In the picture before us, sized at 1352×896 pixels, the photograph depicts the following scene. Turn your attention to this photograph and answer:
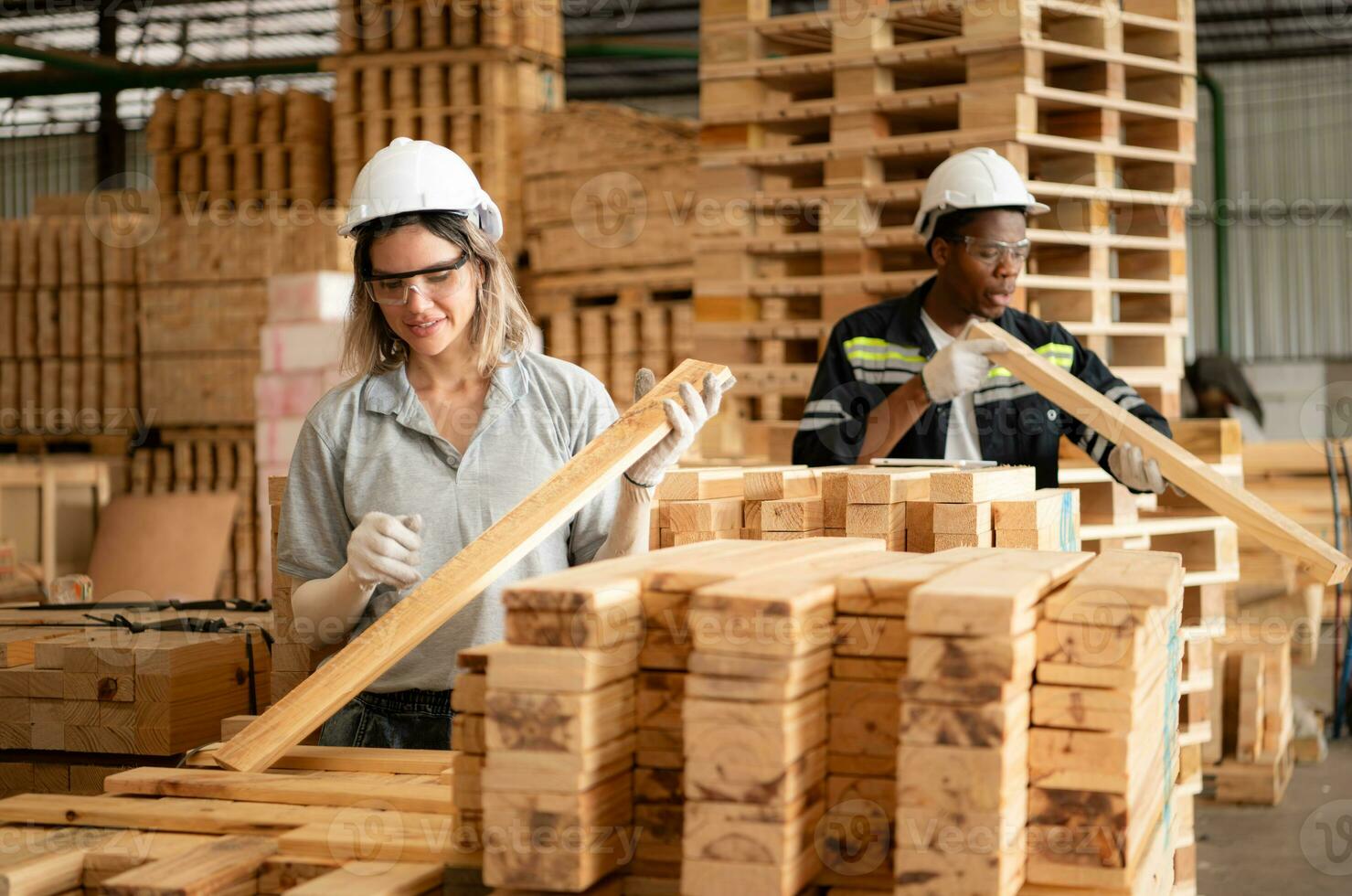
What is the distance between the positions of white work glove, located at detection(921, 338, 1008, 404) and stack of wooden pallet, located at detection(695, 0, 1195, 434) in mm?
1120

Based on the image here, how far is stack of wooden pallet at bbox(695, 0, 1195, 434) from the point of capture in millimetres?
5250

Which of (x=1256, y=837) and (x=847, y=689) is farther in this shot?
(x=1256, y=837)

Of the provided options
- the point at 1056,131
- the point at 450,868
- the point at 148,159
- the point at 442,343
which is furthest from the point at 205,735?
the point at 148,159

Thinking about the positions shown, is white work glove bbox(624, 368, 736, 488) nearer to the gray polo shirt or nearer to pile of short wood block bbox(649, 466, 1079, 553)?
the gray polo shirt

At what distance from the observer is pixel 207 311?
10.2m

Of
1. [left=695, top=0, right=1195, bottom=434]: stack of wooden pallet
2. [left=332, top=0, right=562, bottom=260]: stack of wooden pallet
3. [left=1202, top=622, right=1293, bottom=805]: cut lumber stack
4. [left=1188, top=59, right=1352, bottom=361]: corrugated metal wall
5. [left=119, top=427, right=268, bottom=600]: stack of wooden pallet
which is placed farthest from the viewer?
[left=1188, top=59, right=1352, bottom=361]: corrugated metal wall

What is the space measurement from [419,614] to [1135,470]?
8.17 ft

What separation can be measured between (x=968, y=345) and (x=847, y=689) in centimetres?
232

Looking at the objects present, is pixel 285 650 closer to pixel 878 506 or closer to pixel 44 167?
pixel 878 506

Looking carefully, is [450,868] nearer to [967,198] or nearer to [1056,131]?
[967,198]

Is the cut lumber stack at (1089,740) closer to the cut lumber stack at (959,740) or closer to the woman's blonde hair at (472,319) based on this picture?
the cut lumber stack at (959,740)

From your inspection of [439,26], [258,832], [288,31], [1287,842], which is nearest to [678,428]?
[258,832]

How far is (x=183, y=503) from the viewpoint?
7.76 meters

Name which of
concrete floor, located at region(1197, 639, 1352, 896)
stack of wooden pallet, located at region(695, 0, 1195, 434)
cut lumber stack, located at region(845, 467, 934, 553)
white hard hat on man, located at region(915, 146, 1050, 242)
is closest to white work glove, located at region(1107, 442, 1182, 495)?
white hard hat on man, located at region(915, 146, 1050, 242)
